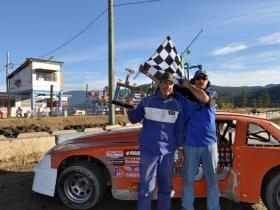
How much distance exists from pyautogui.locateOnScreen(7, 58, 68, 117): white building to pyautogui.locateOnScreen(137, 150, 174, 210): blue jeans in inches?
2166

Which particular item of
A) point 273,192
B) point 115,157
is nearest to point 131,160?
point 115,157

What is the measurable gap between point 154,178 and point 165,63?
4.92ft

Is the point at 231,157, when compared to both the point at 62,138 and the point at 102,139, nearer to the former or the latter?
the point at 102,139

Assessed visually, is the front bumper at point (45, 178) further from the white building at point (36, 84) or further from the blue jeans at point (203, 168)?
the white building at point (36, 84)

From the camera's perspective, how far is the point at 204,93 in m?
5.77

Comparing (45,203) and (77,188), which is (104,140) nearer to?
(77,188)

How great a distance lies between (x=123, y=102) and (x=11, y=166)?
4.54 meters

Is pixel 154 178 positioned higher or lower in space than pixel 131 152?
lower

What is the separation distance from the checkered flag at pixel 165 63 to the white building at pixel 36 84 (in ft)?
179

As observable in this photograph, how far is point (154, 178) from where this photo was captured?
566cm

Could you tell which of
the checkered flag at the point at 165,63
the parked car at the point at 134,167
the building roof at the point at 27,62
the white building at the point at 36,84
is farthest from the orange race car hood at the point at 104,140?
the building roof at the point at 27,62

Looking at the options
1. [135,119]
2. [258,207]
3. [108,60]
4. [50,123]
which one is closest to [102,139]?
[135,119]

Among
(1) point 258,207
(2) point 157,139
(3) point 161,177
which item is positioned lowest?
(1) point 258,207

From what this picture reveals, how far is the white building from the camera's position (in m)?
61.2
